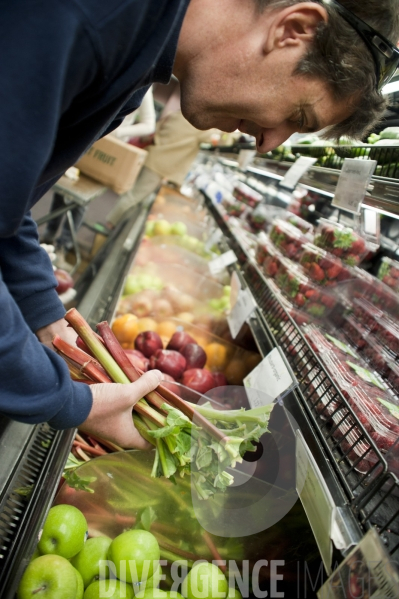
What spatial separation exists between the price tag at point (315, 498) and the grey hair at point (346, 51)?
87 centimetres

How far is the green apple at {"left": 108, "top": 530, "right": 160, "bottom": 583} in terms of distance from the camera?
1089mm

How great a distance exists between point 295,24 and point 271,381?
0.96 meters

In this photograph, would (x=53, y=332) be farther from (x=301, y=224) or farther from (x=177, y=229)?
(x=177, y=229)

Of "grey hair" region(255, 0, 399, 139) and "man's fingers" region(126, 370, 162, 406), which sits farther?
"man's fingers" region(126, 370, 162, 406)

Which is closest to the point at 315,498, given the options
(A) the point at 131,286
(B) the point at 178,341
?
(B) the point at 178,341

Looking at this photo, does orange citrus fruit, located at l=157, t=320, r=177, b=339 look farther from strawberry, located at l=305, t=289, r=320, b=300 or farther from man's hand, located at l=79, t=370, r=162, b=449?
man's hand, located at l=79, t=370, r=162, b=449

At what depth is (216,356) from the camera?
2.19m

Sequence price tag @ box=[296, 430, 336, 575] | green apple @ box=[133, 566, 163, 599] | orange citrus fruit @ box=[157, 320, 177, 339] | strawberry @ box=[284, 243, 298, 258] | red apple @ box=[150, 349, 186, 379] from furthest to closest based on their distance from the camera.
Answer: strawberry @ box=[284, 243, 298, 258] < orange citrus fruit @ box=[157, 320, 177, 339] < red apple @ box=[150, 349, 186, 379] < green apple @ box=[133, 566, 163, 599] < price tag @ box=[296, 430, 336, 575]

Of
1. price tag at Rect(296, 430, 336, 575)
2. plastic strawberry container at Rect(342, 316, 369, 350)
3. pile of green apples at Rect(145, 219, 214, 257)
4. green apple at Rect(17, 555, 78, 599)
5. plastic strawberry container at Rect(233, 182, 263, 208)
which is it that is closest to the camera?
price tag at Rect(296, 430, 336, 575)

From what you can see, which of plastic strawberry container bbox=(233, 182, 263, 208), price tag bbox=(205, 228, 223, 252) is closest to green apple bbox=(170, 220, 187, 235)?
price tag bbox=(205, 228, 223, 252)

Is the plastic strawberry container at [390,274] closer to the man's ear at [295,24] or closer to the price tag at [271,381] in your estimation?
the price tag at [271,381]

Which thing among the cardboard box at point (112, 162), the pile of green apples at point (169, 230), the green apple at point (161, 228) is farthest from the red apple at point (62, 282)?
the cardboard box at point (112, 162)

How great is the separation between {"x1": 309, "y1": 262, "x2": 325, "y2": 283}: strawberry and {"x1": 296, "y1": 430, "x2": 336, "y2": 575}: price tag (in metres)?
1.11

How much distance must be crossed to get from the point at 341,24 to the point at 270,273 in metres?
1.53
